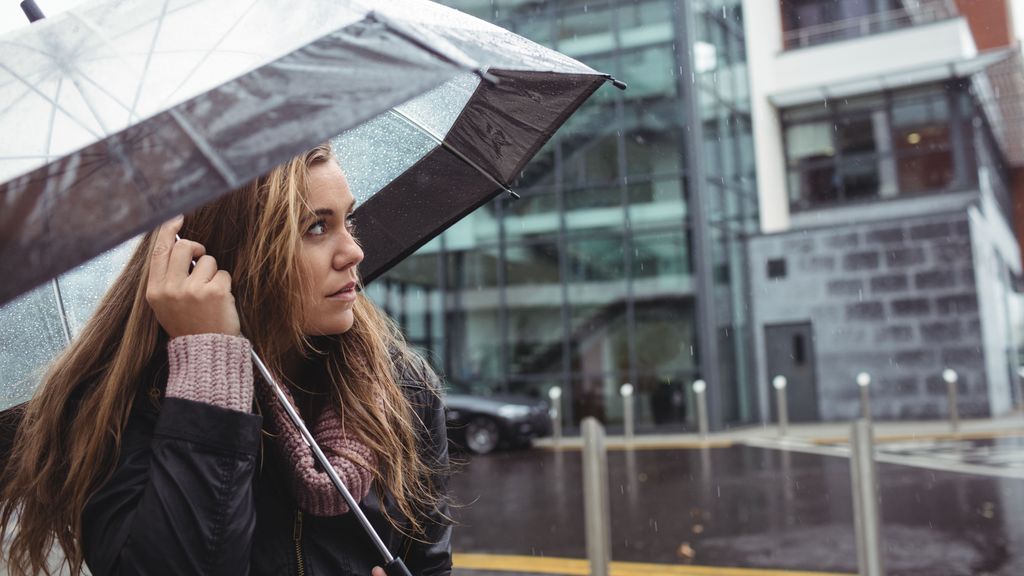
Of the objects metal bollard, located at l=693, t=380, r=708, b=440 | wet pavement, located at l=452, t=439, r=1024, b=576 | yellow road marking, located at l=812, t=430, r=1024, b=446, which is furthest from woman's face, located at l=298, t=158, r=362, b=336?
metal bollard, located at l=693, t=380, r=708, b=440

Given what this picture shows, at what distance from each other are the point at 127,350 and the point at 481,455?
1314 cm

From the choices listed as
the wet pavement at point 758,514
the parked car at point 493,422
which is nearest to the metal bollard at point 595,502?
the wet pavement at point 758,514

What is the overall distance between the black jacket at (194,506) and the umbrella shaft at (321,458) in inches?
3.2

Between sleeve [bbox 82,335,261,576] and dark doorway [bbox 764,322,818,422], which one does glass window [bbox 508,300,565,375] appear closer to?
dark doorway [bbox 764,322,818,422]

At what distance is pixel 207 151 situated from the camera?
1.38m

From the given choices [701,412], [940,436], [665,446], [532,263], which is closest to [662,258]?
[532,263]

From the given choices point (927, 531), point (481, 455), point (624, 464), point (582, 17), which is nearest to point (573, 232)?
point (582, 17)

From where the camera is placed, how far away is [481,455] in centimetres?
1449

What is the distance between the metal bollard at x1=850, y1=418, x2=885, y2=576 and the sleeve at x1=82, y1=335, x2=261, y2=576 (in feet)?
11.5

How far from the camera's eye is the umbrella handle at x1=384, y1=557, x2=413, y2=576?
1690 millimetres

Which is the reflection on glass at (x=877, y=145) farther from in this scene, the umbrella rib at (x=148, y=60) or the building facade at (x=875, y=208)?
the umbrella rib at (x=148, y=60)

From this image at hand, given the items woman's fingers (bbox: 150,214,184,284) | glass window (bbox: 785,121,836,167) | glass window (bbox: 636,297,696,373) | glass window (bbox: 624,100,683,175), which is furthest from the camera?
glass window (bbox: 785,121,836,167)

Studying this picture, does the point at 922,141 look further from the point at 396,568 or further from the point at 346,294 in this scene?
the point at 396,568

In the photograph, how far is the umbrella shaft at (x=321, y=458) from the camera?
1.65m
